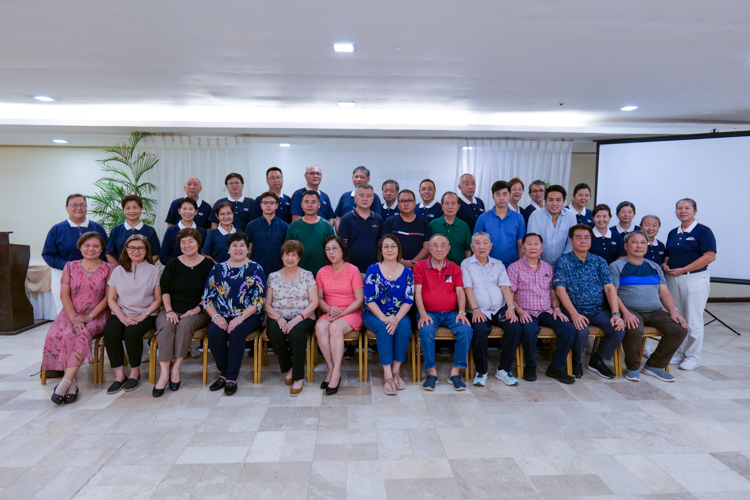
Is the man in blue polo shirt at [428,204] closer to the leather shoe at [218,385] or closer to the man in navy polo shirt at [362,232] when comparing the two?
the man in navy polo shirt at [362,232]

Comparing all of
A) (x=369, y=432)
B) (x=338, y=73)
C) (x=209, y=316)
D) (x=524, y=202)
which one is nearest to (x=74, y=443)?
(x=209, y=316)

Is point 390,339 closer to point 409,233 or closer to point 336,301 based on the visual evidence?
point 336,301

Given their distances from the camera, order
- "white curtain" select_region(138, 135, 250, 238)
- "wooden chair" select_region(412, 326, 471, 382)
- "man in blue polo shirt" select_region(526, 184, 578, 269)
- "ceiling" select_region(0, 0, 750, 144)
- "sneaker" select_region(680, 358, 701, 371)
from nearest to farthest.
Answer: "ceiling" select_region(0, 0, 750, 144) → "wooden chair" select_region(412, 326, 471, 382) → "sneaker" select_region(680, 358, 701, 371) → "man in blue polo shirt" select_region(526, 184, 578, 269) → "white curtain" select_region(138, 135, 250, 238)

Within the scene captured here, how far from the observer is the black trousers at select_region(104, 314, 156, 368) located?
11.1 feet

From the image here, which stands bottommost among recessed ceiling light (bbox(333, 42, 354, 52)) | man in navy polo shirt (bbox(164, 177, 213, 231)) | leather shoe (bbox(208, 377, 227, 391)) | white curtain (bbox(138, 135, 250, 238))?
leather shoe (bbox(208, 377, 227, 391))

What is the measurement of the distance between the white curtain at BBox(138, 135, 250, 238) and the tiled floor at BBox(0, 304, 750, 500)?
11.7 ft

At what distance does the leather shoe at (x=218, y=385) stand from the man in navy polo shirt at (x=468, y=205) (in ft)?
9.41

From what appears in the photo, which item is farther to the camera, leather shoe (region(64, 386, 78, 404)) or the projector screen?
the projector screen

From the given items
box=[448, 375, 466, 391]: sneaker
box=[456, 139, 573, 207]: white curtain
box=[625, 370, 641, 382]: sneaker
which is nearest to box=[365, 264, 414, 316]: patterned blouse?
box=[448, 375, 466, 391]: sneaker

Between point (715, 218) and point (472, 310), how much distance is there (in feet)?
13.9

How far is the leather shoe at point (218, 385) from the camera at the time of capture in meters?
3.32

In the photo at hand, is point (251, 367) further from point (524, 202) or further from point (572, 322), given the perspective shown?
point (524, 202)

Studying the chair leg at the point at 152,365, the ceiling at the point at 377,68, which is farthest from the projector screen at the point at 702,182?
the chair leg at the point at 152,365

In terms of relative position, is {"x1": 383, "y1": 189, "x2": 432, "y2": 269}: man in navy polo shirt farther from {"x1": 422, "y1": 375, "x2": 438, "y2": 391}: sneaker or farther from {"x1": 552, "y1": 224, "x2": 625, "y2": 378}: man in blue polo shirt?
{"x1": 552, "y1": 224, "x2": 625, "y2": 378}: man in blue polo shirt
